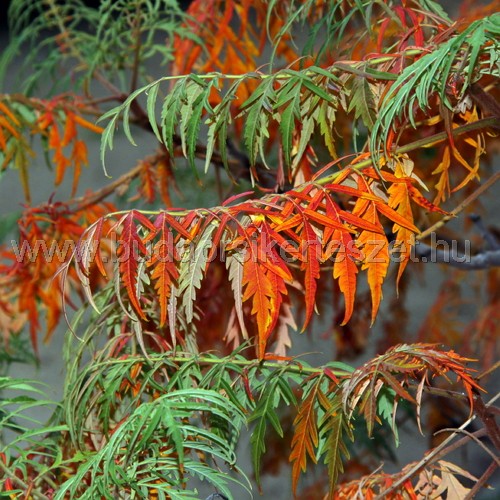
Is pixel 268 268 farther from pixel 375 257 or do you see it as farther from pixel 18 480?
pixel 18 480

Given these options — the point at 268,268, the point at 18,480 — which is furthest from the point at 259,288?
the point at 18,480

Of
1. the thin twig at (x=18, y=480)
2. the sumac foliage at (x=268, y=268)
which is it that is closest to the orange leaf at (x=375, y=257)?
the sumac foliage at (x=268, y=268)

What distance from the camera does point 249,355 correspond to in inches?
33.4

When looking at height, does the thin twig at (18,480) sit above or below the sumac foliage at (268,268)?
below

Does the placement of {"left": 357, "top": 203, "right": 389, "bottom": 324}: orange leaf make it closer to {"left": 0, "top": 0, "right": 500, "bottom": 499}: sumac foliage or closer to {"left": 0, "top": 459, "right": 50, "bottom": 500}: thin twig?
{"left": 0, "top": 0, "right": 500, "bottom": 499}: sumac foliage

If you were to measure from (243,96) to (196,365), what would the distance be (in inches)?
12.5

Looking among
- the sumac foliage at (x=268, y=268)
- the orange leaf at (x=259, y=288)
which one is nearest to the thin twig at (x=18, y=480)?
→ the sumac foliage at (x=268, y=268)

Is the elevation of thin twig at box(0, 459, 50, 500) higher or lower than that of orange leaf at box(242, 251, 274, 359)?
lower

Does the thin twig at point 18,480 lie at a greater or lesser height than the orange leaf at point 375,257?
lesser

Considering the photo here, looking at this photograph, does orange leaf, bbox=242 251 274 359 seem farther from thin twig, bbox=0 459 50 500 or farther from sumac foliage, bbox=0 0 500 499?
thin twig, bbox=0 459 50 500

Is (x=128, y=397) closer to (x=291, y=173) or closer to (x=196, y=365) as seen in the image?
(x=196, y=365)

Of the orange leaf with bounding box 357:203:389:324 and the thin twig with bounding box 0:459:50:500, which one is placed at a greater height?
the orange leaf with bounding box 357:203:389:324

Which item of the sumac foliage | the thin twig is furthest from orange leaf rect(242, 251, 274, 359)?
the thin twig

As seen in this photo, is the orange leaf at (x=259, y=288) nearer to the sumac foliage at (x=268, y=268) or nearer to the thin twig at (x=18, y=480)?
the sumac foliage at (x=268, y=268)
